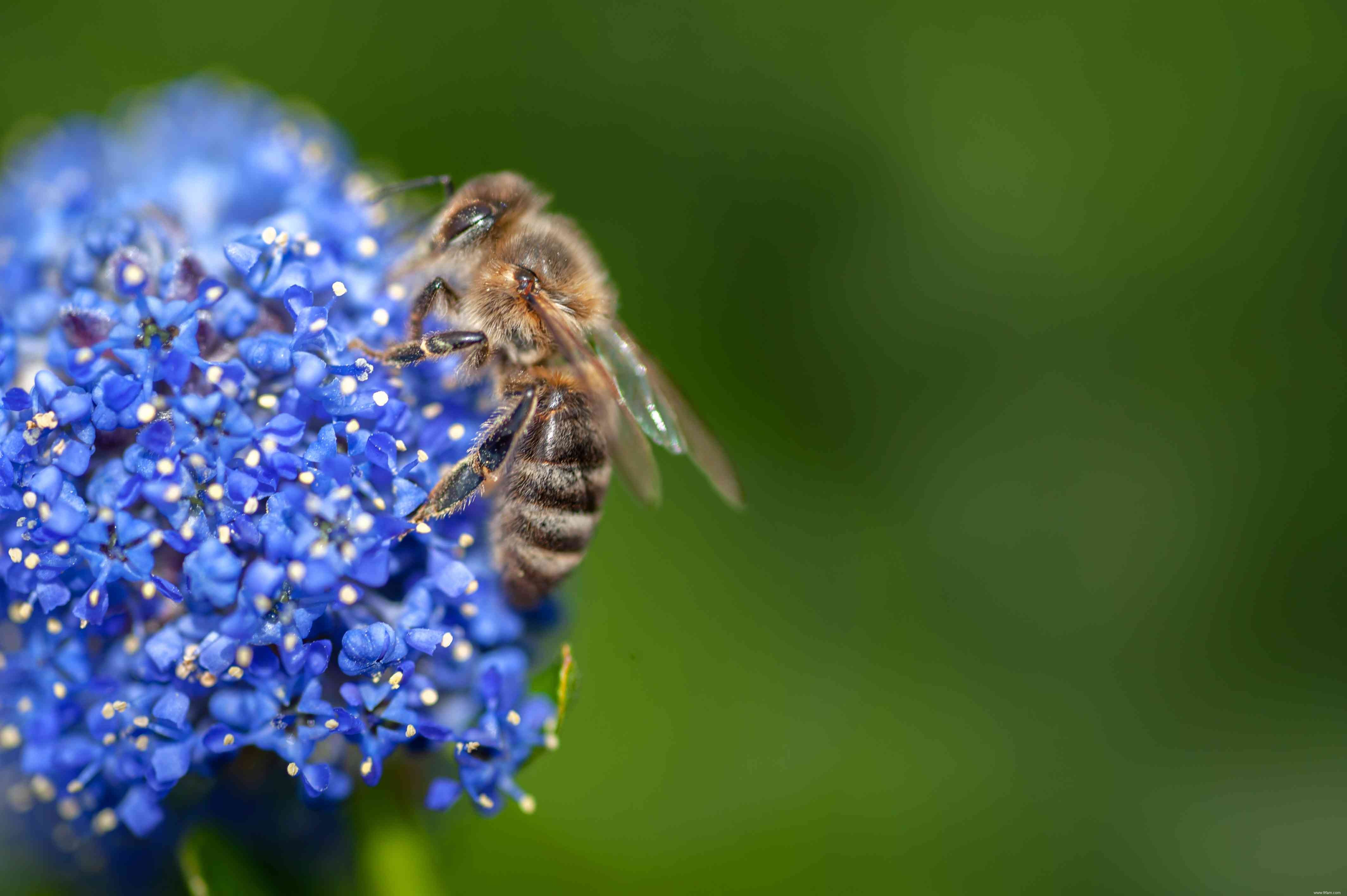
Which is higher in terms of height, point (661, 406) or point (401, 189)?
point (401, 189)

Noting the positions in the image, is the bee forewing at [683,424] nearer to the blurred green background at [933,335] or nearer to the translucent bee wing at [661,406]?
the translucent bee wing at [661,406]

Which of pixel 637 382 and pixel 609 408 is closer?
pixel 609 408

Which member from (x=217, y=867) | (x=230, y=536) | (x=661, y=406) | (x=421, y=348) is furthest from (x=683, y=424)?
(x=217, y=867)

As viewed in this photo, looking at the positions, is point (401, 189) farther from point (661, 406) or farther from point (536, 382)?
point (661, 406)

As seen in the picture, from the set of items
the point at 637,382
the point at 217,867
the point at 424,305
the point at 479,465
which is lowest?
the point at 217,867

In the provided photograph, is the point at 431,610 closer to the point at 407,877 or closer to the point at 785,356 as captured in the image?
the point at 407,877

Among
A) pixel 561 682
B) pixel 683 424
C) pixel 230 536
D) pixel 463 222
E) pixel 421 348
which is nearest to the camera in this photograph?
pixel 230 536

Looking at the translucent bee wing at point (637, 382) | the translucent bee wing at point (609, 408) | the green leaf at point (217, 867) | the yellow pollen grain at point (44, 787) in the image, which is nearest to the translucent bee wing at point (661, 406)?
the translucent bee wing at point (637, 382)

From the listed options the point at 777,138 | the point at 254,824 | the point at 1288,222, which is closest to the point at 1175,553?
the point at 1288,222
